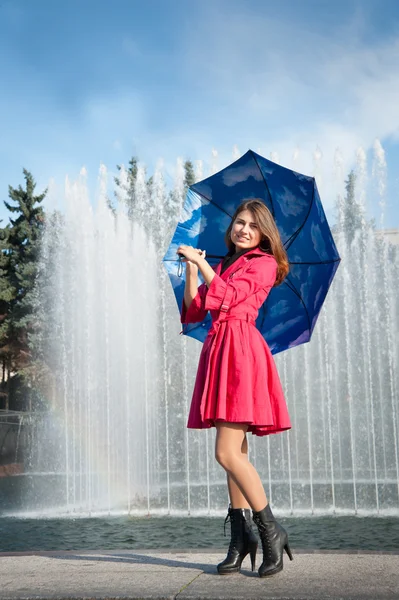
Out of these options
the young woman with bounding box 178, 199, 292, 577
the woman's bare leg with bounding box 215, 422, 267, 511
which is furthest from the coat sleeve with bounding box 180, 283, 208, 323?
the woman's bare leg with bounding box 215, 422, 267, 511

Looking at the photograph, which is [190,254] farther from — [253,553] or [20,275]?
[20,275]

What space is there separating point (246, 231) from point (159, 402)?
44.2ft

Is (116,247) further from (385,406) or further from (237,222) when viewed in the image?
(237,222)

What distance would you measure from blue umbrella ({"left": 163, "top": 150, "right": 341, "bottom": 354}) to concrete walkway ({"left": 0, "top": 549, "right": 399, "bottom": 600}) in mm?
1078

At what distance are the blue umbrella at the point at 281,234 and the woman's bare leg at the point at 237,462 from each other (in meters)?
0.71

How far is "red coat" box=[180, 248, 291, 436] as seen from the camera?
2977mm

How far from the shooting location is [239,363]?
300cm

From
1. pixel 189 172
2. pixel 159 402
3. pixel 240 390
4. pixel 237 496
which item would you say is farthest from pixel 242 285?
pixel 189 172

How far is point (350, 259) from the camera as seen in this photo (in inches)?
641

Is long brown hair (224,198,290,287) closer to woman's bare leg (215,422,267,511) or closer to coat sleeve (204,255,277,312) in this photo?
coat sleeve (204,255,277,312)

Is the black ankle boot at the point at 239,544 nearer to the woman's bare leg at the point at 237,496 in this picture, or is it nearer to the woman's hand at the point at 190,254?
the woman's bare leg at the point at 237,496

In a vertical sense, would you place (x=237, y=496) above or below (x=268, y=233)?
below

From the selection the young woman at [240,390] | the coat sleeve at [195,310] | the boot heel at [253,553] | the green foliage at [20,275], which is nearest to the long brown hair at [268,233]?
the young woman at [240,390]

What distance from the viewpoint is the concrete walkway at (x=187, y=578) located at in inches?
104
